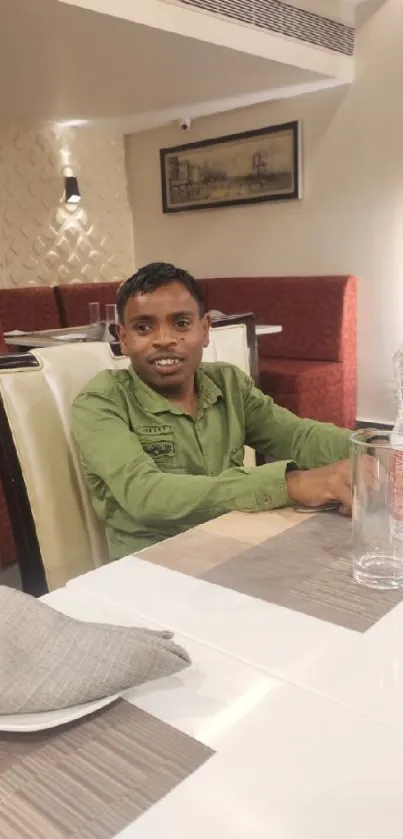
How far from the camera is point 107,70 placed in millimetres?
4047

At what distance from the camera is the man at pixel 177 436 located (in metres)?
1.05

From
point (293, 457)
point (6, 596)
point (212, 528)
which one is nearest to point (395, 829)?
point (6, 596)

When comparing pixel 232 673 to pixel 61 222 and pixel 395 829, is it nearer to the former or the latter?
pixel 395 829

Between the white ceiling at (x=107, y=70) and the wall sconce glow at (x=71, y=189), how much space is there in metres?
0.43

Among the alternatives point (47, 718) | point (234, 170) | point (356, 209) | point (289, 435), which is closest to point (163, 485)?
point (289, 435)

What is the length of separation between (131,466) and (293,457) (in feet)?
1.35

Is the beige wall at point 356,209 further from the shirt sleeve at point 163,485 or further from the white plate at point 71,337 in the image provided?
the shirt sleeve at point 163,485

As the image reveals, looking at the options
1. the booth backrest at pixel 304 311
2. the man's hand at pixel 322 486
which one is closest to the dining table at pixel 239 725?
the man's hand at pixel 322 486

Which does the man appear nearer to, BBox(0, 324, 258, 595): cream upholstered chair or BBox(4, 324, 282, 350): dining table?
BBox(0, 324, 258, 595): cream upholstered chair

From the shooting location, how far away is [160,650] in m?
0.59

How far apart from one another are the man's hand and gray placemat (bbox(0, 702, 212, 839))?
53 cm

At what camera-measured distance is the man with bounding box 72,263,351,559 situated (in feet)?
3.46

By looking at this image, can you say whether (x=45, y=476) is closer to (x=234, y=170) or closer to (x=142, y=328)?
(x=142, y=328)

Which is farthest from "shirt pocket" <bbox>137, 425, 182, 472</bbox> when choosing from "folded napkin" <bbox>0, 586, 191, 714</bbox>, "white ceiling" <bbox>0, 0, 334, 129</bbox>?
"white ceiling" <bbox>0, 0, 334, 129</bbox>
